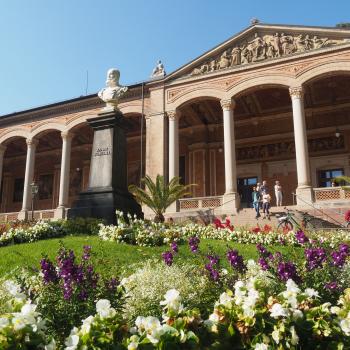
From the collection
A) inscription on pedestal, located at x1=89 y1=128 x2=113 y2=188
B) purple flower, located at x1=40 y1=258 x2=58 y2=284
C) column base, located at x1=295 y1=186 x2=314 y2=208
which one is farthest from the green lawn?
column base, located at x1=295 y1=186 x2=314 y2=208

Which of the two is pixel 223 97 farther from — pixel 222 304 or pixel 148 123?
pixel 222 304

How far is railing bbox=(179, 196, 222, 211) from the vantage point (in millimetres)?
20984

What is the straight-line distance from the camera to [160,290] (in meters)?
4.34

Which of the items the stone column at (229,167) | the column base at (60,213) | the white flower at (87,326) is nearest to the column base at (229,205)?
the stone column at (229,167)

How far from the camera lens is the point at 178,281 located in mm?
4570

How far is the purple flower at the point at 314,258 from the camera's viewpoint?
4.09 metres

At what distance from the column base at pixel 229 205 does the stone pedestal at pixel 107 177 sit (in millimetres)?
8527

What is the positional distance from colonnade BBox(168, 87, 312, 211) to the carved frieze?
586 centimetres

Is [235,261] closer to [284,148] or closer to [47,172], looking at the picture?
[284,148]

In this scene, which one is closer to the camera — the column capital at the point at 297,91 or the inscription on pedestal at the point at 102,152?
the inscription on pedestal at the point at 102,152

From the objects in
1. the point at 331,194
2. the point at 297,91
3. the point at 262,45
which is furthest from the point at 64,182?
the point at 331,194

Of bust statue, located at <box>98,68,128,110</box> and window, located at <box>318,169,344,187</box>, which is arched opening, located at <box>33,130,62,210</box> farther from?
bust statue, located at <box>98,68,128,110</box>

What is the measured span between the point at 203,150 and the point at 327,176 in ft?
27.2

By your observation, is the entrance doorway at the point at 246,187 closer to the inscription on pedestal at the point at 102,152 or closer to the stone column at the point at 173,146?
the stone column at the point at 173,146
